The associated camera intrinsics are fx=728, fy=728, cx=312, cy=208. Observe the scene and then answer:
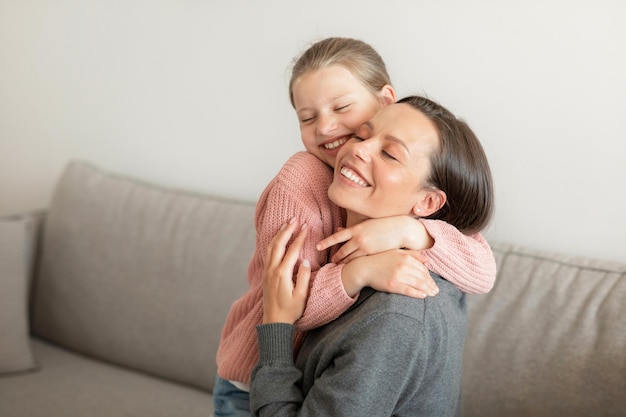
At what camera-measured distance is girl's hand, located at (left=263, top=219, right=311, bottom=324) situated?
1.30m

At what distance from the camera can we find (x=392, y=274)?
47.5 inches

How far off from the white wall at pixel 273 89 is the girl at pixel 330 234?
422 millimetres

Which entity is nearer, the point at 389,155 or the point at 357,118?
the point at 389,155

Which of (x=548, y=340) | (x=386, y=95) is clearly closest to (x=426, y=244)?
(x=386, y=95)

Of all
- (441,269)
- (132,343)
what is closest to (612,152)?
(441,269)

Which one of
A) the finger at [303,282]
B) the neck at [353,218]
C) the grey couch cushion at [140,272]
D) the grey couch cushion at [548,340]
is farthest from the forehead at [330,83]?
the grey couch cushion at [140,272]

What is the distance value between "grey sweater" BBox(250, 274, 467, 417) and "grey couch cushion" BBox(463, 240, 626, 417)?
49cm

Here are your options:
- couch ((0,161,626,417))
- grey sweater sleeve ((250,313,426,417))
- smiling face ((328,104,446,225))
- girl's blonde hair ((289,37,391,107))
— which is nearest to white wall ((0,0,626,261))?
couch ((0,161,626,417))

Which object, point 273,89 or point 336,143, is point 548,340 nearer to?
point 336,143

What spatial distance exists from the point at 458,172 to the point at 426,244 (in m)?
0.14

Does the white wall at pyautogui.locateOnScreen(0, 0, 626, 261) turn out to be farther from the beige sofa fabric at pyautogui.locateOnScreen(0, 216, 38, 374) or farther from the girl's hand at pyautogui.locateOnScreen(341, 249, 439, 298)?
the girl's hand at pyautogui.locateOnScreen(341, 249, 439, 298)

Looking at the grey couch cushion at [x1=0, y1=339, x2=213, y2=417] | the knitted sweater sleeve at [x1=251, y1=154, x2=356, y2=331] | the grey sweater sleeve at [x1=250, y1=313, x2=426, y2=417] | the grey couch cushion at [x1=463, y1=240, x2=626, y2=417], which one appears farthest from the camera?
the grey couch cushion at [x1=0, y1=339, x2=213, y2=417]

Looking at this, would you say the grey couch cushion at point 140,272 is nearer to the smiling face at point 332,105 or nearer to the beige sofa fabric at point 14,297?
the beige sofa fabric at point 14,297

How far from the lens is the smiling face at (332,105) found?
1.41 meters
